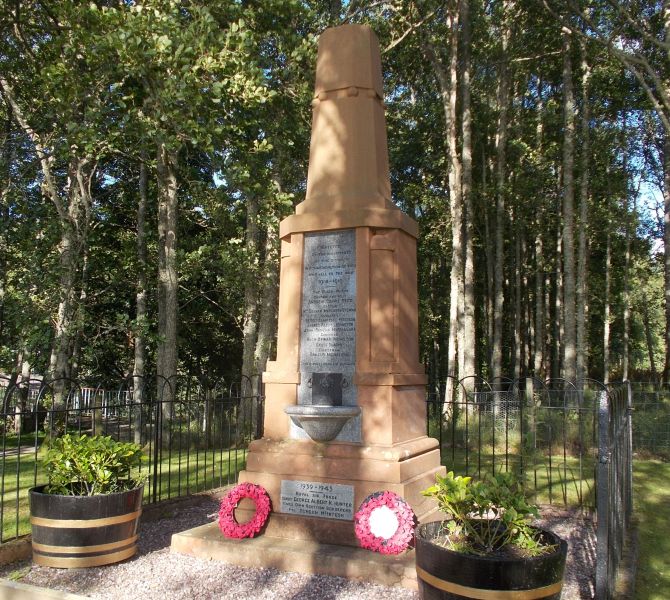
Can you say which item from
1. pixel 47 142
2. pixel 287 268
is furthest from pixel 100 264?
pixel 287 268

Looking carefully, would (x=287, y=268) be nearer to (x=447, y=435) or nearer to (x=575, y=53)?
(x=447, y=435)

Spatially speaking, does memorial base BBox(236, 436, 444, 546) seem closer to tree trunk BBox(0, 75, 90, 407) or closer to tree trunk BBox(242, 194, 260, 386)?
tree trunk BBox(0, 75, 90, 407)

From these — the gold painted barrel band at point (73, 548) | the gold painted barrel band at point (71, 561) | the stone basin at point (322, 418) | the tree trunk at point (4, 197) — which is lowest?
the gold painted barrel band at point (71, 561)

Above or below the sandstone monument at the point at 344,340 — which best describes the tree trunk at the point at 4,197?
above

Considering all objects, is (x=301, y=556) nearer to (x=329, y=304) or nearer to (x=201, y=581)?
(x=201, y=581)

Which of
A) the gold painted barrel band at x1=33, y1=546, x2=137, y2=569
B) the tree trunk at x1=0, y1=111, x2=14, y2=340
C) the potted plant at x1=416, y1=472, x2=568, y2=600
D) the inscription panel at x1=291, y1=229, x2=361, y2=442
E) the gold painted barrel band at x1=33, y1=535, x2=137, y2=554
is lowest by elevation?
the gold painted barrel band at x1=33, y1=546, x2=137, y2=569

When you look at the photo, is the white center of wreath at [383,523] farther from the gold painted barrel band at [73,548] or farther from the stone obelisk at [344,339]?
the gold painted barrel band at [73,548]

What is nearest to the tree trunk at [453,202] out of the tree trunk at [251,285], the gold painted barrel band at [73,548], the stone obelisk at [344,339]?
the tree trunk at [251,285]

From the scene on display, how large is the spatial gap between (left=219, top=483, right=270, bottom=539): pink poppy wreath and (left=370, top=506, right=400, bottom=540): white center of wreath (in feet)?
3.81

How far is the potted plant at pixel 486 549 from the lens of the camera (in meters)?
3.40

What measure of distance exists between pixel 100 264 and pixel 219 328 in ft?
23.1

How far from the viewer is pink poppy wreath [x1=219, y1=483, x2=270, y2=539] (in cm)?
563

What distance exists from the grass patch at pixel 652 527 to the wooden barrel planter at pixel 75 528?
427 centimetres

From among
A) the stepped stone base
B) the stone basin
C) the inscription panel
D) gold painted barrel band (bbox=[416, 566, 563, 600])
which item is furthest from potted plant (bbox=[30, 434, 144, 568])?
gold painted barrel band (bbox=[416, 566, 563, 600])
